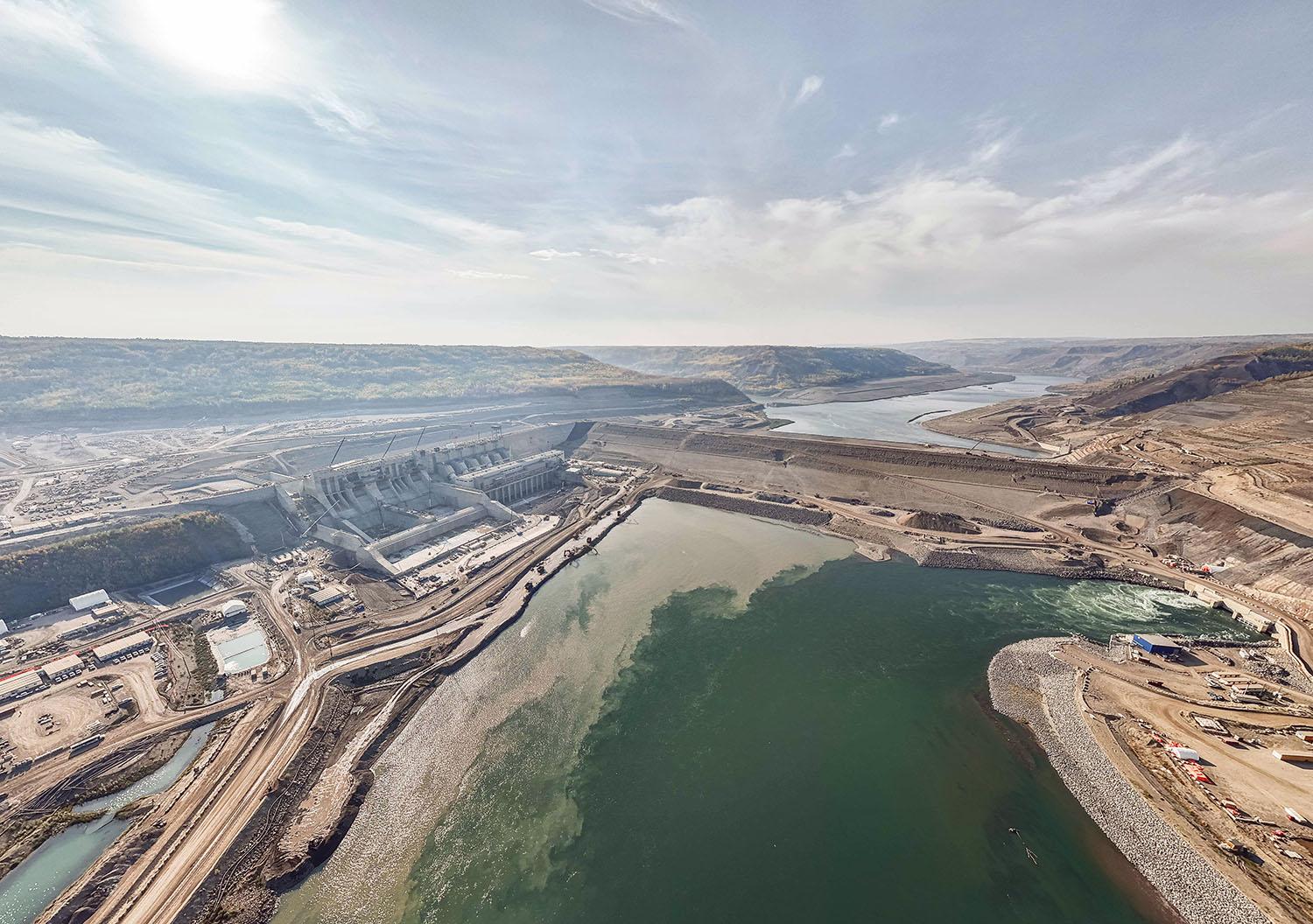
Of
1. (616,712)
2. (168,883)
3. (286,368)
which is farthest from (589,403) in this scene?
(168,883)

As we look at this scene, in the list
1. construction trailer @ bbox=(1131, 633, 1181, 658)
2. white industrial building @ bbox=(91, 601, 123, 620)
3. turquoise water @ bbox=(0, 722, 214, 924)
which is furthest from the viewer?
white industrial building @ bbox=(91, 601, 123, 620)

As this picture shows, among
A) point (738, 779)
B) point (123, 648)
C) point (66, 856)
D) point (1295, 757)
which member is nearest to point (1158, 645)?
point (1295, 757)

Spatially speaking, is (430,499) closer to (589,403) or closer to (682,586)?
(682,586)

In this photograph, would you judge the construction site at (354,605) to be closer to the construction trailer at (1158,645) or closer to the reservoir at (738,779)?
the construction trailer at (1158,645)

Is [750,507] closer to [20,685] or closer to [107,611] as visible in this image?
[107,611]

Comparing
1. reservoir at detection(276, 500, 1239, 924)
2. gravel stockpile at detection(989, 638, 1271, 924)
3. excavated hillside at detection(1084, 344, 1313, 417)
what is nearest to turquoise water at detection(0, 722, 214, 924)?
reservoir at detection(276, 500, 1239, 924)

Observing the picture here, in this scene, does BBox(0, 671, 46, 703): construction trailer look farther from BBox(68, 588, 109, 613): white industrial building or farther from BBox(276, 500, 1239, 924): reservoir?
BBox(276, 500, 1239, 924): reservoir
